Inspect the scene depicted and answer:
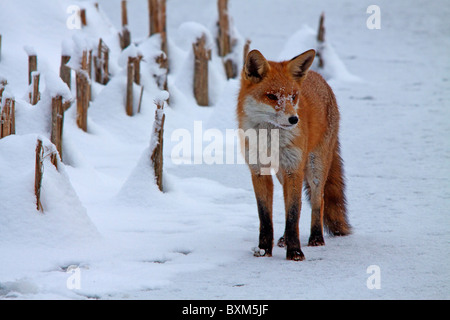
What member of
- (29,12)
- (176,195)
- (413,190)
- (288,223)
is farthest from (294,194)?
(29,12)

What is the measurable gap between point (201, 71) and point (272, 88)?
19.8ft

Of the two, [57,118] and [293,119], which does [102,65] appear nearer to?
[57,118]

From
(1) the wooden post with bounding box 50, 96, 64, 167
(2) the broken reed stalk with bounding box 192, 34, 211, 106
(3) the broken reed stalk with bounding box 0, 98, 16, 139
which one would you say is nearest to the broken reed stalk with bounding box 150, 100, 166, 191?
(1) the wooden post with bounding box 50, 96, 64, 167

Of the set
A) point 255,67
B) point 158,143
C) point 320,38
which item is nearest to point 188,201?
point 158,143

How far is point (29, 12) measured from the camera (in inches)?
428

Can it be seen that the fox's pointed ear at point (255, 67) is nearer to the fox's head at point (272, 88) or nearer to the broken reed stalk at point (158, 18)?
the fox's head at point (272, 88)

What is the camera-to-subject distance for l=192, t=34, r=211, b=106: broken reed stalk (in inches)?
402

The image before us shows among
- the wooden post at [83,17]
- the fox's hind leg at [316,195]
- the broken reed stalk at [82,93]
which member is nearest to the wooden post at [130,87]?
the broken reed stalk at [82,93]

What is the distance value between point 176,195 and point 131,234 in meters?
1.23

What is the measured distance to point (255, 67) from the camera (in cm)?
459

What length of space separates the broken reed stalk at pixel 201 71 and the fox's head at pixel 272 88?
558cm

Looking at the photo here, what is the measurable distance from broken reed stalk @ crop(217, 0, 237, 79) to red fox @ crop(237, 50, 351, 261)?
708 centimetres

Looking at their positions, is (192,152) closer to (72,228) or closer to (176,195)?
(176,195)

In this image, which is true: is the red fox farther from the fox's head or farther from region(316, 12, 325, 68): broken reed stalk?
region(316, 12, 325, 68): broken reed stalk
